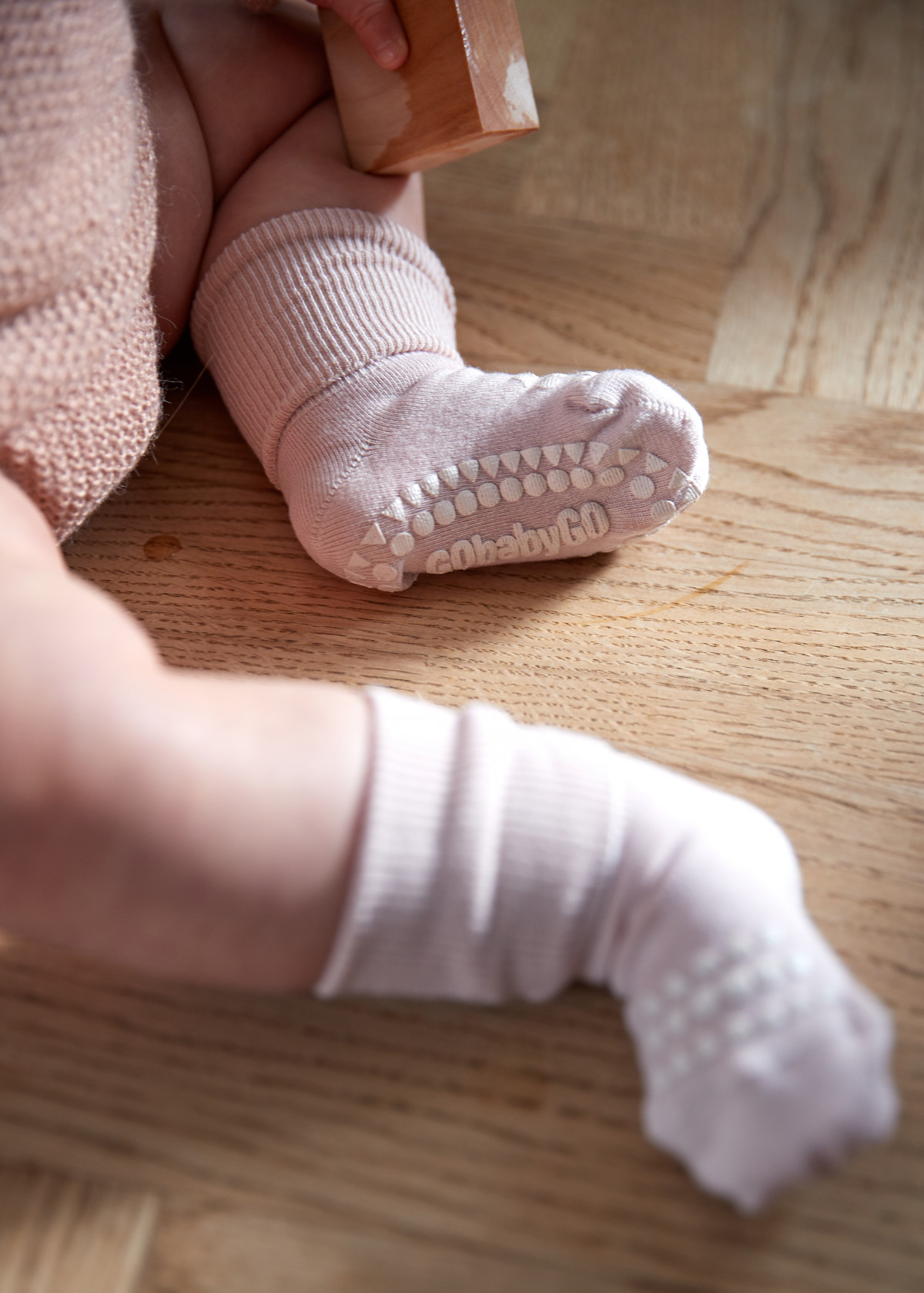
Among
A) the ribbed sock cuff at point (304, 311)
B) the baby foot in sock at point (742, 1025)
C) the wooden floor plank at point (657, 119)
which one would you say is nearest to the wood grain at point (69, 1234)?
the baby foot in sock at point (742, 1025)

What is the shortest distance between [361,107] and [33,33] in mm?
198

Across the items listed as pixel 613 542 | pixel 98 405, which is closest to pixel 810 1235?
pixel 613 542

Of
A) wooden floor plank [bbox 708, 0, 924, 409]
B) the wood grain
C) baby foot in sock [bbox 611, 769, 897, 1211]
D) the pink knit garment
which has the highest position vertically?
the pink knit garment

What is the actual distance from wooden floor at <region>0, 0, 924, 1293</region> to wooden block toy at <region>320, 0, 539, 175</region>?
12 cm

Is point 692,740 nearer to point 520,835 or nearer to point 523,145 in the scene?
point 520,835

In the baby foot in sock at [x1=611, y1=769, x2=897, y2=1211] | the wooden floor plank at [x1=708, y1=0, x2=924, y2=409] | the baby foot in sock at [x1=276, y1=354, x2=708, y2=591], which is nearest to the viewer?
the baby foot in sock at [x1=611, y1=769, x2=897, y2=1211]

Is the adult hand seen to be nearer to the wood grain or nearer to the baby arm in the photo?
the baby arm

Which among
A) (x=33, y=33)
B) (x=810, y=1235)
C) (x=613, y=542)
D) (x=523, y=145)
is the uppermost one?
(x=33, y=33)

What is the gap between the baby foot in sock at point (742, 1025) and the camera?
11.9 inches

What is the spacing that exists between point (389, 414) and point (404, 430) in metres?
0.01

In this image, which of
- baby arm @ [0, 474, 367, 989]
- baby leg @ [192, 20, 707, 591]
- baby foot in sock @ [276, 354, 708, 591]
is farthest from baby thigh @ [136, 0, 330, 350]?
baby arm @ [0, 474, 367, 989]

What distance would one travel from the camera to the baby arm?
12.1 inches

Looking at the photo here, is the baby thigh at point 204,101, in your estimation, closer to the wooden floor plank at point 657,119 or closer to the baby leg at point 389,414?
the baby leg at point 389,414

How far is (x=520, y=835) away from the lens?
13.1 inches
